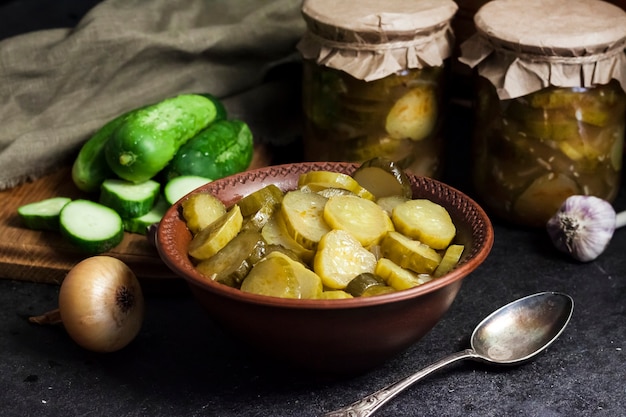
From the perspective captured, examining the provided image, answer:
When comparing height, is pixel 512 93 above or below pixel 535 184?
above

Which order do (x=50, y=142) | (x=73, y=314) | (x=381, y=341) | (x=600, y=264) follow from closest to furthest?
(x=381, y=341)
(x=73, y=314)
(x=600, y=264)
(x=50, y=142)

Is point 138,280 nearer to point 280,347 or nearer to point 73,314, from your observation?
point 73,314

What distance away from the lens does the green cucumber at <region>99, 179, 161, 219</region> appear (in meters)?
1.78

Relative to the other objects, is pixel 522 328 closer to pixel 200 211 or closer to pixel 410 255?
pixel 410 255

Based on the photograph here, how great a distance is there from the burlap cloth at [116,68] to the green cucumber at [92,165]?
11 cm

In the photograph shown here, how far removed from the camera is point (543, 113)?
175 cm

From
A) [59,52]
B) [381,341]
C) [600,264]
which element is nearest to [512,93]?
[600,264]

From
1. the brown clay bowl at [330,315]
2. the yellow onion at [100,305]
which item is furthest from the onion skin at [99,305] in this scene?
the brown clay bowl at [330,315]

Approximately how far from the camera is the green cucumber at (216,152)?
1895 mm

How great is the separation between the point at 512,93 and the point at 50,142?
3.34 feet

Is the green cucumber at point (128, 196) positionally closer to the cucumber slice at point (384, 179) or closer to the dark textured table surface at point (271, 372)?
the dark textured table surface at point (271, 372)

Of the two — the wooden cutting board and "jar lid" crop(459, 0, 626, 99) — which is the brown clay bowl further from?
"jar lid" crop(459, 0, 626, 99)

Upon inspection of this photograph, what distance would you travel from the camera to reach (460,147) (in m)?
2.28

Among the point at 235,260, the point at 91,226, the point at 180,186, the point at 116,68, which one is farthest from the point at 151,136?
the point at 235,260
